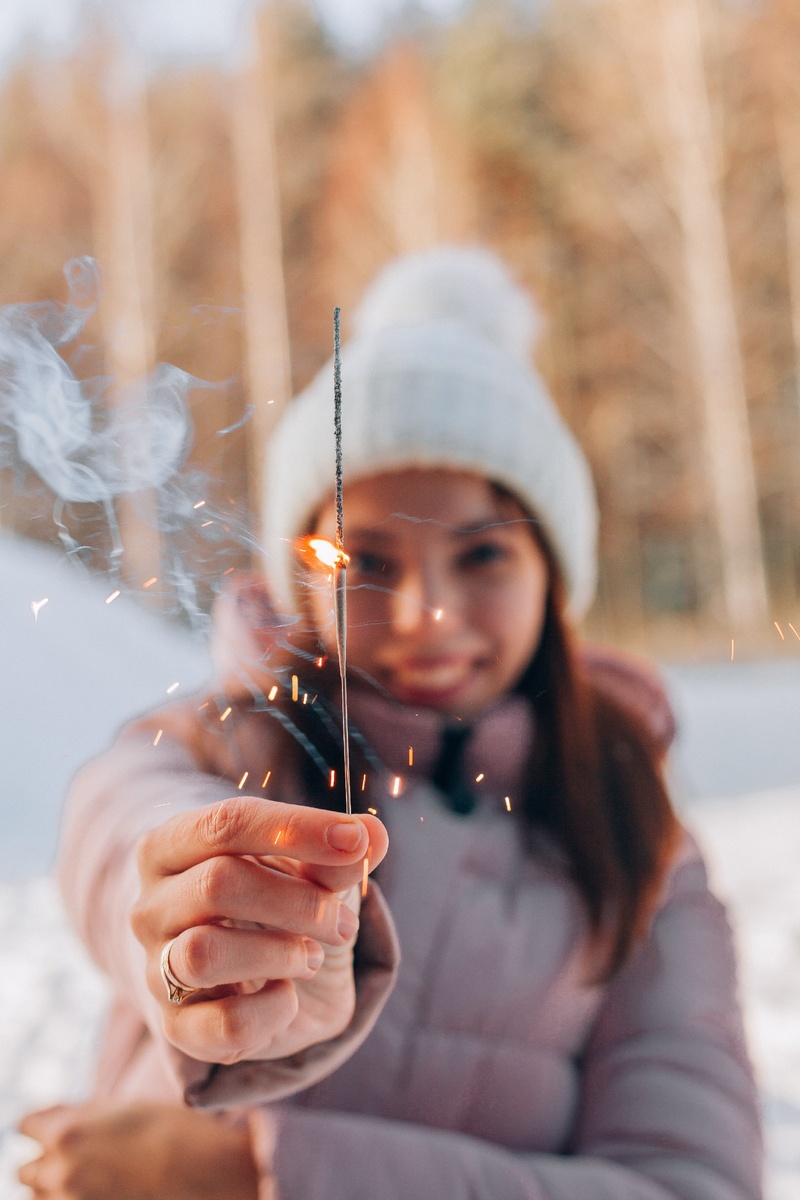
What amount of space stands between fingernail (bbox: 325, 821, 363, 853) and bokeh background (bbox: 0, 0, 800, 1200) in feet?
3.21

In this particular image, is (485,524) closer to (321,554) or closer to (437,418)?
(437,418)

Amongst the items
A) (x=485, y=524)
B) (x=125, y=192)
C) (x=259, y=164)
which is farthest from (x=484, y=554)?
(x=259, y=164)

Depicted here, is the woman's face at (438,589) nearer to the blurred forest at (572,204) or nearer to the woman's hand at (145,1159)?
the woman's hand at (145,1159)

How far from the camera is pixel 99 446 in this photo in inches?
14.4

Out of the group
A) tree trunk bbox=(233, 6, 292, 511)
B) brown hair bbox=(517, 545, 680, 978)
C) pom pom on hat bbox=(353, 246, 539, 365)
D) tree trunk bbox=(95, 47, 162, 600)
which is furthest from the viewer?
tree trunk bbox=(233, 6, 292, 511)

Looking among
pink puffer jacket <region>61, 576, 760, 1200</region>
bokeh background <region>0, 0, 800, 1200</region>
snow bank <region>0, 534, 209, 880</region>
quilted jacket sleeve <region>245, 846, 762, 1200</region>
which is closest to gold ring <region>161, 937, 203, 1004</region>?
pink puffer jacket <region>61, 576, 760, 1200</region>

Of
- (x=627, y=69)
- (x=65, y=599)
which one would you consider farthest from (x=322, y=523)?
(x=627, y=69)

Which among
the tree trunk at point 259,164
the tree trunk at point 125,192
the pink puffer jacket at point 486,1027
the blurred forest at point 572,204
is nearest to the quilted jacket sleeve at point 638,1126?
the pink puffer jacket at point 486,1027

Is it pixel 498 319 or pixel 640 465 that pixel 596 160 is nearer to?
pixel 640 465

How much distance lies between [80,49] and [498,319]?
355 cm

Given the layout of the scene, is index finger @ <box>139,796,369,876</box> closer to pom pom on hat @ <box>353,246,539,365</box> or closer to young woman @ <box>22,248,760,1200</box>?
young woman @ <box>22,248,760,1200</box>

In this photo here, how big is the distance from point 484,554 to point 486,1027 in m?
0.31

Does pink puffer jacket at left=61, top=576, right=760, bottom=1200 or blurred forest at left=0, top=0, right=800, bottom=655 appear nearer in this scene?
pink puffer jacket at left=61, top=576, right=760, bottom=1200

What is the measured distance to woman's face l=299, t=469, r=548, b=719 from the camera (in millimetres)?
352
